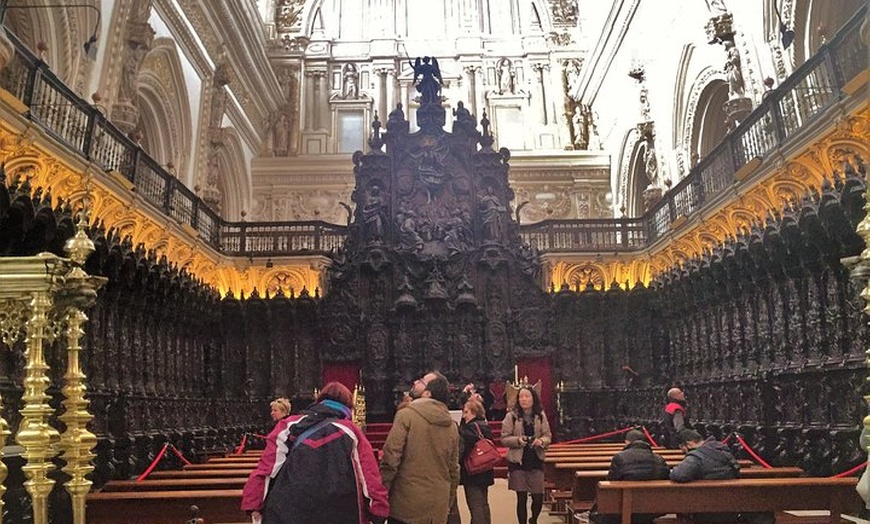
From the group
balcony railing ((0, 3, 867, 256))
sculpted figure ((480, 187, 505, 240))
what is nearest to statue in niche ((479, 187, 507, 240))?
sculpted figure ((480, 187, 505, 240))

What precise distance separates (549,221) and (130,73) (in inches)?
413

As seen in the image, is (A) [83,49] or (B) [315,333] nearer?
(A) [83,49]

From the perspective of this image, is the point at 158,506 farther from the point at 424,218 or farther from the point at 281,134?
the point at 281,134

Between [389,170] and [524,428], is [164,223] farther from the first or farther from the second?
[524,428]

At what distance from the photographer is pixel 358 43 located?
26.3 m

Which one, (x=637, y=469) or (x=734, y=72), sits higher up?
(x=734, y=72)

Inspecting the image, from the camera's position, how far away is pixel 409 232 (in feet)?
59.6

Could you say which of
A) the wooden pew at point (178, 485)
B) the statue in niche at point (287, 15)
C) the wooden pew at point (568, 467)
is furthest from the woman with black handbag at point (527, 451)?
the statue in niche at point (287, 15)

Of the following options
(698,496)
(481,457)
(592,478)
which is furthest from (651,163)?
(481,457)

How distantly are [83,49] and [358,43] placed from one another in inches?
592

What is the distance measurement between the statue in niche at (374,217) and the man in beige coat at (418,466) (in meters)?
13.5

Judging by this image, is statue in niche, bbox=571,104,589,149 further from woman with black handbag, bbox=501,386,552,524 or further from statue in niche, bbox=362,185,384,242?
woman with black handbag, bbox=501,386,552,524

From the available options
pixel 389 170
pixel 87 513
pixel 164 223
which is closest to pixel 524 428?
pixel 87 513

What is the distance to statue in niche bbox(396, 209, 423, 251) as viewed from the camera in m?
18.0
